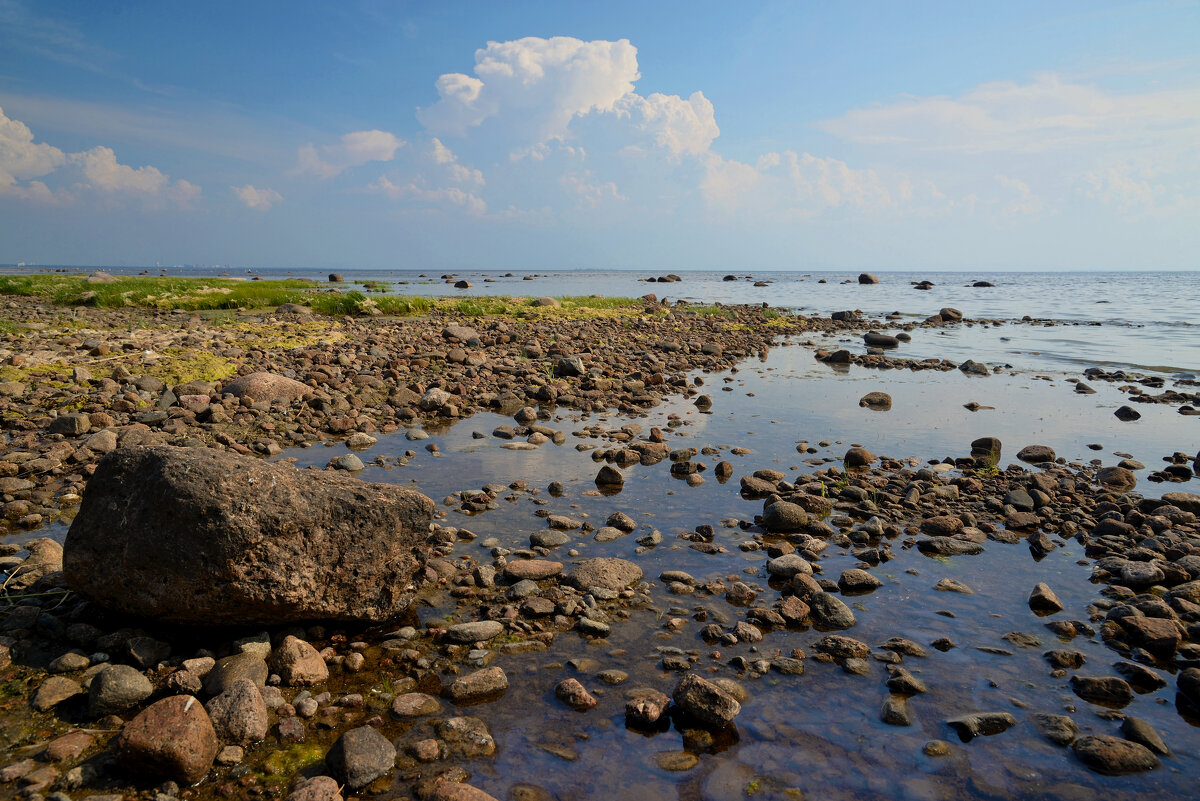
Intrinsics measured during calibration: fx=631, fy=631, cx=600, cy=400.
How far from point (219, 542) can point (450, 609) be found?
6.68 ft

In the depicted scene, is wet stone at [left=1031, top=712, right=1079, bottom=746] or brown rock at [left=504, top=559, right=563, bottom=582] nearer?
wet stone at [left=1031, top=712, right=1079, bottom=746]

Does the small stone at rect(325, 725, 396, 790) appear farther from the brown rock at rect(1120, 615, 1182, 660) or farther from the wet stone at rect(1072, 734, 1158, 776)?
the brown rock at rect(1120, 615, 1182, 660)

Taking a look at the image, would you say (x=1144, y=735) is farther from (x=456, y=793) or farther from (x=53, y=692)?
(x=53, y=692)

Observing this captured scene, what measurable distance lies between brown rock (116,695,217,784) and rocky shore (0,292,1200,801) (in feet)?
0.05

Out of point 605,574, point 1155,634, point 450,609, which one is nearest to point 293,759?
point 450,609

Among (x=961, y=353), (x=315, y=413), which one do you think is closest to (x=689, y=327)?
(x=961, y=353)

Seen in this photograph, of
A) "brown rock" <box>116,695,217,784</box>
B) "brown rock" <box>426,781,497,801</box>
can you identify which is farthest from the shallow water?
"brown rock" <box>116,695,217,784</box>

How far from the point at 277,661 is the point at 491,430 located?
293 inches

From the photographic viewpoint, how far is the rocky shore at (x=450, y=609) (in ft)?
12.8

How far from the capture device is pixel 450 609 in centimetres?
575

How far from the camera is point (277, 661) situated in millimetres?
4680

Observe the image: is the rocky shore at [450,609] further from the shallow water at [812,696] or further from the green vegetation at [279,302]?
the green vegetation at [279,302]

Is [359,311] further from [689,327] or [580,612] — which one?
[580,612]

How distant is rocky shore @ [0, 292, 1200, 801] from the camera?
3.91 metres
